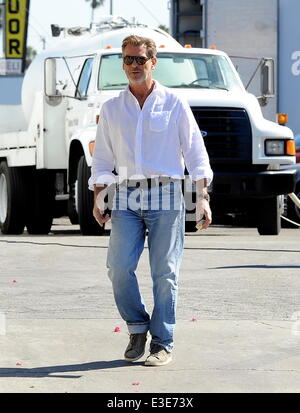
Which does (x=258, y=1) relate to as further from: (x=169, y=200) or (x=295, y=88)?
(x=169, y=200)

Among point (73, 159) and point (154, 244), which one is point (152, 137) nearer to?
point (154, 244)

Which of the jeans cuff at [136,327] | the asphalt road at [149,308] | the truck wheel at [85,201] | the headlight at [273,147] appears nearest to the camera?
the asphalt road at [149,308]

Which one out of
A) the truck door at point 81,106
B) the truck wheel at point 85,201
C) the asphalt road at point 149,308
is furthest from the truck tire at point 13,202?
the asphalt road at point 149,308

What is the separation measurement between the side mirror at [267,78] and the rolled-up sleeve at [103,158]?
1010 centimetres

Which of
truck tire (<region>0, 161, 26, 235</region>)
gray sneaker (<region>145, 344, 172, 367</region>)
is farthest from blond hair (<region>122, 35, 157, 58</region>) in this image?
truck tire (<region>0, 161, 26, 235</region>)

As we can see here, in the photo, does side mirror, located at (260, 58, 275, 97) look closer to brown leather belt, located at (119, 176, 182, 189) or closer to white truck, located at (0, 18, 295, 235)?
white truck, located at (0, 18, 295, 235)

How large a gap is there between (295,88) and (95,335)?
1475 cm

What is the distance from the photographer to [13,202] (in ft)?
62.4

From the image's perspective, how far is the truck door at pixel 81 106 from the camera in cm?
1706

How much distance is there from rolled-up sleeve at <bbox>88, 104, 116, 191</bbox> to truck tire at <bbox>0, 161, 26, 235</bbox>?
11682 millimetres

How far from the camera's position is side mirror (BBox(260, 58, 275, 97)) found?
17.3m

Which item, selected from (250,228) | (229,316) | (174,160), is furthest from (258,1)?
(174,160)

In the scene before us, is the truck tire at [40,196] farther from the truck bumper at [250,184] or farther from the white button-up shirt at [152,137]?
the white button-up shirt at [152,137]

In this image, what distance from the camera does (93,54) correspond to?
17375mm
